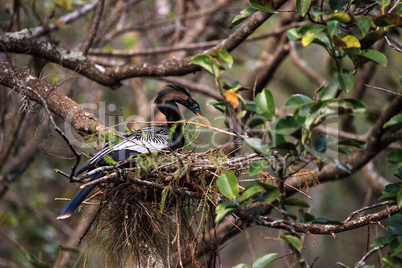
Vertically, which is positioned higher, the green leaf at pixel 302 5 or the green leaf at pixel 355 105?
the green leaf at pixel 302 5

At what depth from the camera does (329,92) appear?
6.10ft

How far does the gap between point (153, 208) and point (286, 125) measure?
4.70 feet

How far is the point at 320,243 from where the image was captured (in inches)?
295

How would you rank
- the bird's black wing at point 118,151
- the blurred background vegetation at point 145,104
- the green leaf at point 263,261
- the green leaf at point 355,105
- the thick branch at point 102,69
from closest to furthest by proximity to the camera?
the green leaf at point 355,105 → the green leaf at point 263,261 → the bird's black wing at point 118,151 → the thick branch at point 102,69 → the blurred background vegetation at point 145,104

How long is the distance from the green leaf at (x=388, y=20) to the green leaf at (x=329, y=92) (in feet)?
1.29

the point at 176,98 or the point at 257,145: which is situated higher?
the point at 176,98

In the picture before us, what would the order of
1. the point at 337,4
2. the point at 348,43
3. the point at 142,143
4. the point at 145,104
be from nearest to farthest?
1. the point at 348,43
2. the point at 337,4
3. the point at 142,143
4. the point at 145,104

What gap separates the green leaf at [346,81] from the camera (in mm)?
1858

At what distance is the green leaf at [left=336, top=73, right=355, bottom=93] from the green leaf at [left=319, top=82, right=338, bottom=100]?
0.10 feet

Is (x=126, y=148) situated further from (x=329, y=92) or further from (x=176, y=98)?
(x=329, y=92)

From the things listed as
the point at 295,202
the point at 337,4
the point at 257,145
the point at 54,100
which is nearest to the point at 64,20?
the point at 54,100

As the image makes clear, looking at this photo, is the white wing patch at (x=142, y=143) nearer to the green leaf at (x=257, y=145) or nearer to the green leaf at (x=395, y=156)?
the green leaf at (x=257, y=145)

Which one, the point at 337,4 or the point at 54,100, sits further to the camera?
the point at 54,100

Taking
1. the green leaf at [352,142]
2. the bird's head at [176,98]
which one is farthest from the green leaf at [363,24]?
the bird's head at [176,98]
